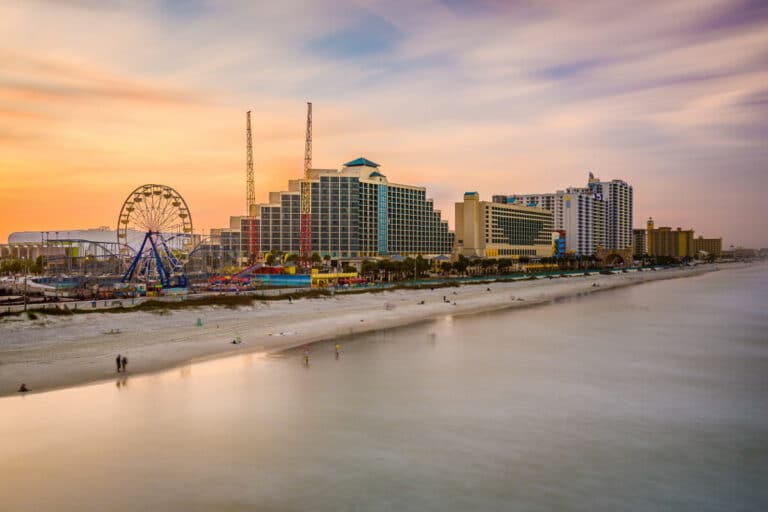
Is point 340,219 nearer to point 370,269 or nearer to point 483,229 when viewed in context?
point 370,269

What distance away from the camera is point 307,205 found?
13312cm

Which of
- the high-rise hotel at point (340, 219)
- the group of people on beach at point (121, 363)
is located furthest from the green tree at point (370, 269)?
the group of people on beach at point (121, 363)

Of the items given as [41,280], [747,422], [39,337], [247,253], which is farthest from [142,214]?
[247,253]

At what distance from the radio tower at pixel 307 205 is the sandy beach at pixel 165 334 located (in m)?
61.9

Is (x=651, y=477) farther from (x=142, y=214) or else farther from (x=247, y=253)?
(x=247, y=253)

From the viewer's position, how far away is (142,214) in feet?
233

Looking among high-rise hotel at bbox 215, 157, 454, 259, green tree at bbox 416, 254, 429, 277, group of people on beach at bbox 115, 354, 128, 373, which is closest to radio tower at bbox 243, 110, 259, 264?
high-rise hotel at bbox 215, 157, 454, 259

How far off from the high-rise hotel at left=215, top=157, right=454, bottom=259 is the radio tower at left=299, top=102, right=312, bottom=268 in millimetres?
2778

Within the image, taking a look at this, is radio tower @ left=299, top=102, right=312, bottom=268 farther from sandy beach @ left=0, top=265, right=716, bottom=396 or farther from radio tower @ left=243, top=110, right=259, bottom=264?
sandy beach @ left=0, top=265, right=716, bottom=396

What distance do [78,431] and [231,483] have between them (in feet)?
27.3

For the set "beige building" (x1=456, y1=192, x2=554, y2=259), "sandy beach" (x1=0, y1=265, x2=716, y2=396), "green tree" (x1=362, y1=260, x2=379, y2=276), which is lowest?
"sandy beach" (x1=0, y1=265, x2=716, y2=396)

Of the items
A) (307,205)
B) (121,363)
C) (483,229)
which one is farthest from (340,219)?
(121,363)

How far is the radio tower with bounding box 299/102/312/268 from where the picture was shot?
413ft

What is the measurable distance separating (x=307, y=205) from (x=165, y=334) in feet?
307
